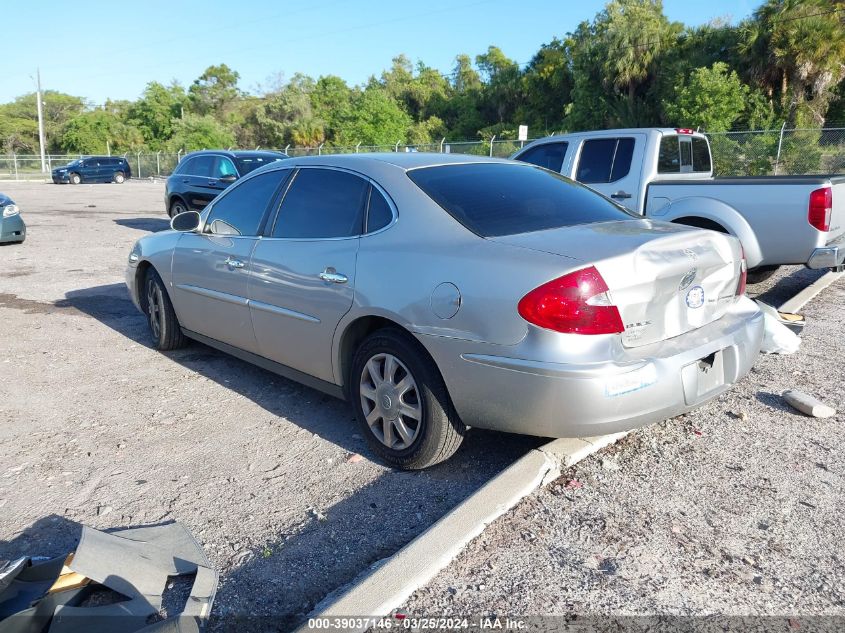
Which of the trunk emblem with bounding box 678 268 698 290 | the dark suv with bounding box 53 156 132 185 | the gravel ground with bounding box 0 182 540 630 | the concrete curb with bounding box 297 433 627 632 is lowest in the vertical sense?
the gravel ground with bounding box 0 182 540 630

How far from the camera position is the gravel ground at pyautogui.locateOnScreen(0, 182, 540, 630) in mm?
2904

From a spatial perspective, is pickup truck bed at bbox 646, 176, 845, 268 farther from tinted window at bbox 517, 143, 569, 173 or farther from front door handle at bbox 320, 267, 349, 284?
front door handle at bbox 320, 267, 349, 284

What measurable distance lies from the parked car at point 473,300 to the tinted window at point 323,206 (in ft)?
0.04

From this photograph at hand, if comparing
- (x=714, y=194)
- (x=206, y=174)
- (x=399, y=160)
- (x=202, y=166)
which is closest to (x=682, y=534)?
(x=399, y=160)

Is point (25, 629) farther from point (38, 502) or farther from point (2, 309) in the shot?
point (2, 309)

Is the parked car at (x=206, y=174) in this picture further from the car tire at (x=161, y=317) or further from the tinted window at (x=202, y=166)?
the car tire at (x=161, y=317)

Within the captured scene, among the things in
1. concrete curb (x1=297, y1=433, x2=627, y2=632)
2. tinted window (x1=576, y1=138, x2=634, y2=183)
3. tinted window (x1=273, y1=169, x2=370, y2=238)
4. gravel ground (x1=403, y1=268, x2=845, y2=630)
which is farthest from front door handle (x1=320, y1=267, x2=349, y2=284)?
tinted window (x1=576, y1=138, x2=634, y2=183)

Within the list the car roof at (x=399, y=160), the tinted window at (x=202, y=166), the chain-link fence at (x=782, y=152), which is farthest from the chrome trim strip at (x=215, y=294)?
the chain-link fence at (x=782, y=152)

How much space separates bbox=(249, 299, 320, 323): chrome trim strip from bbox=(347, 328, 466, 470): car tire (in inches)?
16.3

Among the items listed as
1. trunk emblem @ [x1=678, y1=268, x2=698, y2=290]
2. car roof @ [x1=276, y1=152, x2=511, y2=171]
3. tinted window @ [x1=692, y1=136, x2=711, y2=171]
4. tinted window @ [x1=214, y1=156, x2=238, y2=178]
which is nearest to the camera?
trunk emblem @ [x1=678, y1=268, x2=698, y2=290]

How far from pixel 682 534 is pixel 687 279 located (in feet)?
3.85

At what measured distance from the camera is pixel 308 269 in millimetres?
4004

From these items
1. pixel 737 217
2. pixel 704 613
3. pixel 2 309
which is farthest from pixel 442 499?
pixel 2 309

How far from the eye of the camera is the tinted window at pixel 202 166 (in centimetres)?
1345
